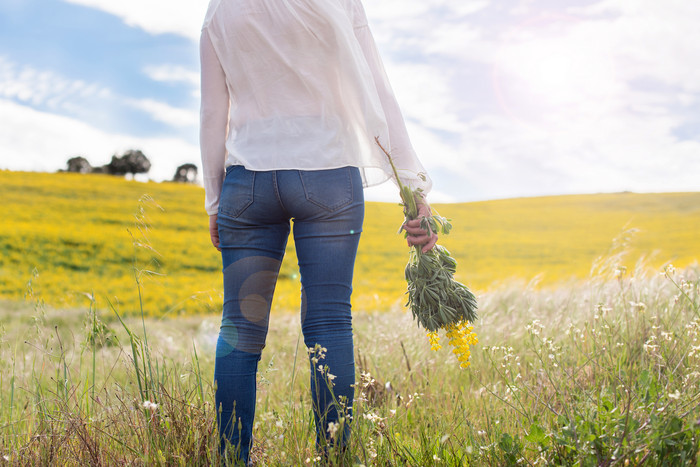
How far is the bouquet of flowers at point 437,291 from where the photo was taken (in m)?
1.98

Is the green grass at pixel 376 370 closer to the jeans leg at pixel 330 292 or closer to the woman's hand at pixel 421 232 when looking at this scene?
the jeans leg at pixel 330 292

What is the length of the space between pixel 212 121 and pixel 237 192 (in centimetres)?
41

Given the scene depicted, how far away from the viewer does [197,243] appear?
64.7 ft

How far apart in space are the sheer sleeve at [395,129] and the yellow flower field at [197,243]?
1111 millimetres

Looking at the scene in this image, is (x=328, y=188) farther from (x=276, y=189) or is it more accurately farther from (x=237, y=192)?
(x=237, y=192)

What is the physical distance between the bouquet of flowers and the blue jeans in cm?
30

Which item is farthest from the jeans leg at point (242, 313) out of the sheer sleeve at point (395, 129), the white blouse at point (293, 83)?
the sheer sleeve at point (395, 129)

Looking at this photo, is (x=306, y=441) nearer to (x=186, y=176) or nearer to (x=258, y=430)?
(x=258, y=430)

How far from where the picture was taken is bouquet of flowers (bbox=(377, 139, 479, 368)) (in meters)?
1.98

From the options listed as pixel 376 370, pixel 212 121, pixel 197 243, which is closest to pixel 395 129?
pixel 212 121

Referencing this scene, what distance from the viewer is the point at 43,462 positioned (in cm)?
185

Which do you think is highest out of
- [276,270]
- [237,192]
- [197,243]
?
[237,192]

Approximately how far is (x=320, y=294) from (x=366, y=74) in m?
0.89

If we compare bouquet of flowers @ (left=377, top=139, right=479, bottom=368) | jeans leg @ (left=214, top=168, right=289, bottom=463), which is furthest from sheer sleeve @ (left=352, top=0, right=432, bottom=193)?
jeans leg @ (left=214, top=168, right=289, bottom=463)
